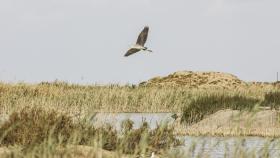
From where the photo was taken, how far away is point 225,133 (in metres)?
20.7

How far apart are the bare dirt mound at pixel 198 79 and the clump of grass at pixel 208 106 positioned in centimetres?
4173

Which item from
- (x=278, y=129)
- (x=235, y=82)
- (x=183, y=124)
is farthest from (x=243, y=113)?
(x=235, y=82)

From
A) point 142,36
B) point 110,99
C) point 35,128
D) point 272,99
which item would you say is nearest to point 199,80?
point 272,99

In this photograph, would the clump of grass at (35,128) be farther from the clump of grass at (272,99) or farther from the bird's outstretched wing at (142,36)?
the clump of grass at (272,99)

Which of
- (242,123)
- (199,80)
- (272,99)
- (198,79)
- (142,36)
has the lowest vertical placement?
(242,123)

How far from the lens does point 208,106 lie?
29.5 metres

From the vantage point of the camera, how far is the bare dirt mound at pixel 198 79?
2977 inches

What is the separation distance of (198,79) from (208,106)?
161 feet

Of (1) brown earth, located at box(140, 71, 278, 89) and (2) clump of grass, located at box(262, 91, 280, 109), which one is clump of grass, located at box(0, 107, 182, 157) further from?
(1) brown earth, located at box(140, 71, 278, 89)

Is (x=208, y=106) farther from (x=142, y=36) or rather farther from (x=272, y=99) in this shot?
(x=142, y=36)

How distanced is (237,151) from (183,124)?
690 inches

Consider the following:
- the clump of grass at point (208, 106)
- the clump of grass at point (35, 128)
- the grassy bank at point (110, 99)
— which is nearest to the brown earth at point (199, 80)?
the grassy bank at point (110, 99)

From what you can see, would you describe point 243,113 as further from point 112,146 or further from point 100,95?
point 100,95

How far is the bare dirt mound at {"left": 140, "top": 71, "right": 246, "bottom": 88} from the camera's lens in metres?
75.6
